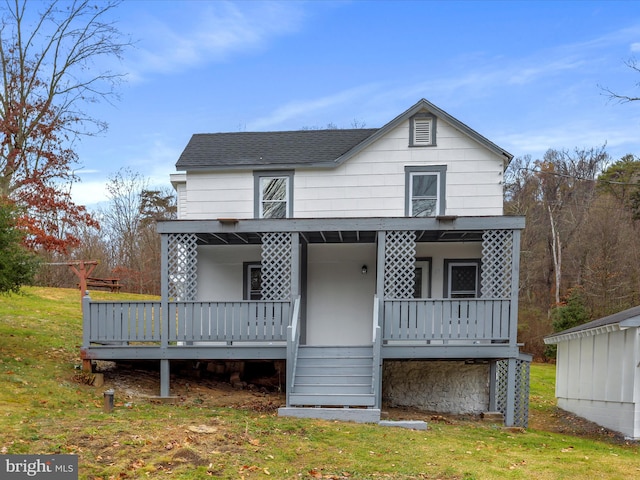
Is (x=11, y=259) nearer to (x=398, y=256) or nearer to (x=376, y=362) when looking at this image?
(x=376, y=362)

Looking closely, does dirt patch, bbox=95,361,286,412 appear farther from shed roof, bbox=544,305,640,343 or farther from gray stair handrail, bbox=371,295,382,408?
shed roof, bbox=544,305,640,343

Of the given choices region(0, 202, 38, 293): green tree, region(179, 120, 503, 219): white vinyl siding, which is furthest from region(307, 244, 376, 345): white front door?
region(0, 202, 38, 293): green tree

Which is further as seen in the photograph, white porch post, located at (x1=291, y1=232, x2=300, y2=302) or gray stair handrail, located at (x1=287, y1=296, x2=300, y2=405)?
white porch post, located at (x1=291, y1=232, x2=300, y2=302)

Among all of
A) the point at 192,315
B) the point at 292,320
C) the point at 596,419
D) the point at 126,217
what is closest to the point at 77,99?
the point at 126,217

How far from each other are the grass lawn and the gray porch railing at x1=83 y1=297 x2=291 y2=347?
1.17m

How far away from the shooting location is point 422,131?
12672 millimetres

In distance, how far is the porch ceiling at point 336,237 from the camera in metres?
12.1

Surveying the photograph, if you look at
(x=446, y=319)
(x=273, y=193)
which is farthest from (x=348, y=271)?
(x=446, y=319)

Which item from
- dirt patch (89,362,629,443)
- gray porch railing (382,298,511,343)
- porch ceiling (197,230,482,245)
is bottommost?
dirt patch (89,362,629,443)

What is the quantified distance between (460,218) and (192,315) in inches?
244

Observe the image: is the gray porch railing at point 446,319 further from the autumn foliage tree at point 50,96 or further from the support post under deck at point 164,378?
the autumn foliage tree at point 50,96

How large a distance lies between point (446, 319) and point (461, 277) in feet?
7.54

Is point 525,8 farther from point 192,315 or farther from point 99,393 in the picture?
point 99,393

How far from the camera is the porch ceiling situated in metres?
12.1
